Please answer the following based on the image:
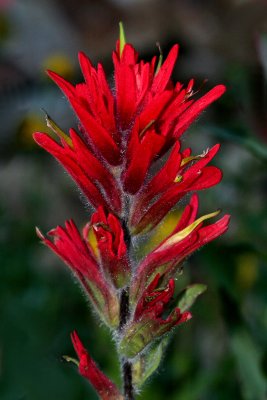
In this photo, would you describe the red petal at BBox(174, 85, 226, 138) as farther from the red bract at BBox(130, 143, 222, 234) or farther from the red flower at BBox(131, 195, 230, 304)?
the red flower at BBox(131, 195, 230, 304)

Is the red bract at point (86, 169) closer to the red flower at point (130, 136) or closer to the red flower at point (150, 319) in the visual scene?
the red flower at point (130, 136)

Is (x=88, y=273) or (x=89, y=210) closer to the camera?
(x=88, y=273)

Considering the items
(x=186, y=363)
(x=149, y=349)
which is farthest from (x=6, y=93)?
(x=149, y=349)

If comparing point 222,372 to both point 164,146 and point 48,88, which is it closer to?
point 164,146

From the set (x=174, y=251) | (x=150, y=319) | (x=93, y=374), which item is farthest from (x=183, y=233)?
(x=93, y=374)

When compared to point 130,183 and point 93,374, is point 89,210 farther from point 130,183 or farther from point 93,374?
point 93,374

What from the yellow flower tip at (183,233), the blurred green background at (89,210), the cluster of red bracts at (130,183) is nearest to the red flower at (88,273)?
the cluster of red bracts at (130,183)

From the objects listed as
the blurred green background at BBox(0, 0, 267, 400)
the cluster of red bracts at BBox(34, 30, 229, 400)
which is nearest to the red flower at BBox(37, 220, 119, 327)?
the cluster of red bracts at BBox(34, 30, 229, 400)
